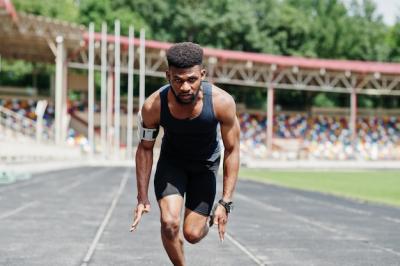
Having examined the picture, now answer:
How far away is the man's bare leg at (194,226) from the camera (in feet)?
19.2

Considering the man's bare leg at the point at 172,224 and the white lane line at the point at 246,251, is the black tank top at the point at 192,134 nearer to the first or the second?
the man's bare leg at the point at 172,224

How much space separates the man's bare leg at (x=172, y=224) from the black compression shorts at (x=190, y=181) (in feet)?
0.28

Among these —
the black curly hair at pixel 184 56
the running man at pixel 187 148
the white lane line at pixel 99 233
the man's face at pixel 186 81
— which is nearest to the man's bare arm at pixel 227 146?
the running man at pixel 187 148

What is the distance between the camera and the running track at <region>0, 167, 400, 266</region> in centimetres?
856

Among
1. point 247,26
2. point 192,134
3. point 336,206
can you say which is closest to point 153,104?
point 192,134

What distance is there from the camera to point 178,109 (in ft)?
18.0

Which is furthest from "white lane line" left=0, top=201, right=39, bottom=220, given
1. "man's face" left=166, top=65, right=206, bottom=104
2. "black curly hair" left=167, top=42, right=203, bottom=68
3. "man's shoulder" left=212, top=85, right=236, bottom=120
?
"black curly hair" left=167, top=42, right=203, bottom=68

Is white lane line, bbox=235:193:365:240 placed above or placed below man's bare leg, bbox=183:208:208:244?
below

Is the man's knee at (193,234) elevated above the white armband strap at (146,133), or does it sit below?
below

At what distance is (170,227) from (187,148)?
60 cm

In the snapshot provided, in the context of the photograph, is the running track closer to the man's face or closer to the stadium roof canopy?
the man's face

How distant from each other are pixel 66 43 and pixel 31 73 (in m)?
21.7

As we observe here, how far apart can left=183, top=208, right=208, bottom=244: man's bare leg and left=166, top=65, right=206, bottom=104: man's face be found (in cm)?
105

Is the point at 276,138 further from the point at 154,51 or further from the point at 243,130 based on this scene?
the point at 154,51
